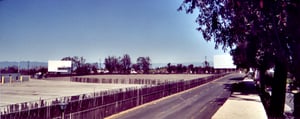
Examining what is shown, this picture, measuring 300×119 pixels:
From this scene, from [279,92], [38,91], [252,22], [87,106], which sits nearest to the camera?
[252,22]

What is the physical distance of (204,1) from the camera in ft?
35.8

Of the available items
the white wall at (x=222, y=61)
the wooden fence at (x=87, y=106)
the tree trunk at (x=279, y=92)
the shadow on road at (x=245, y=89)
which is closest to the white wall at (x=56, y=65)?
the white wall at (x=222, y=61)

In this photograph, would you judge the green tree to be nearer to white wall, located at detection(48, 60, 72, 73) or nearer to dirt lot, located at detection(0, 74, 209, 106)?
dirt lot, located at detection(0, 74, 209, 106)

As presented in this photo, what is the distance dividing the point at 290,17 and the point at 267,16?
0.62 m

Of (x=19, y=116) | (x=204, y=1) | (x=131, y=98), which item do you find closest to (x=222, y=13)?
(x=204, y=1)

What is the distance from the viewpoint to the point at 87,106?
27.4m

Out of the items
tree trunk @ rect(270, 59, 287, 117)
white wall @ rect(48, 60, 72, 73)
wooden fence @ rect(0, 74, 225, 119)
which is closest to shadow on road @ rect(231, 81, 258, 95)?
wooden fence @ rect(0, 74, 225, 119)

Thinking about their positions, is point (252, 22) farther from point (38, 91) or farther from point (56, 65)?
point (56, 65)

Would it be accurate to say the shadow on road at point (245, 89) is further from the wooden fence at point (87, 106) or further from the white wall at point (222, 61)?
the white wall at point (222, 61)

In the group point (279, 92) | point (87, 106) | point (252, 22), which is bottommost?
point (87, 106)

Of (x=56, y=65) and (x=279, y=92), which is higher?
(x=56, y=65)

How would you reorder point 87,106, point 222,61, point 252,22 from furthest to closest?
point 222,61 < point 87,106 < point 252,22

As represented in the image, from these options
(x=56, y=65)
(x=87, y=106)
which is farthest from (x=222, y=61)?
(x=87, y=106)

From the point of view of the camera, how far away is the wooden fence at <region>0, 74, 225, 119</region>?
21211 millimetres
